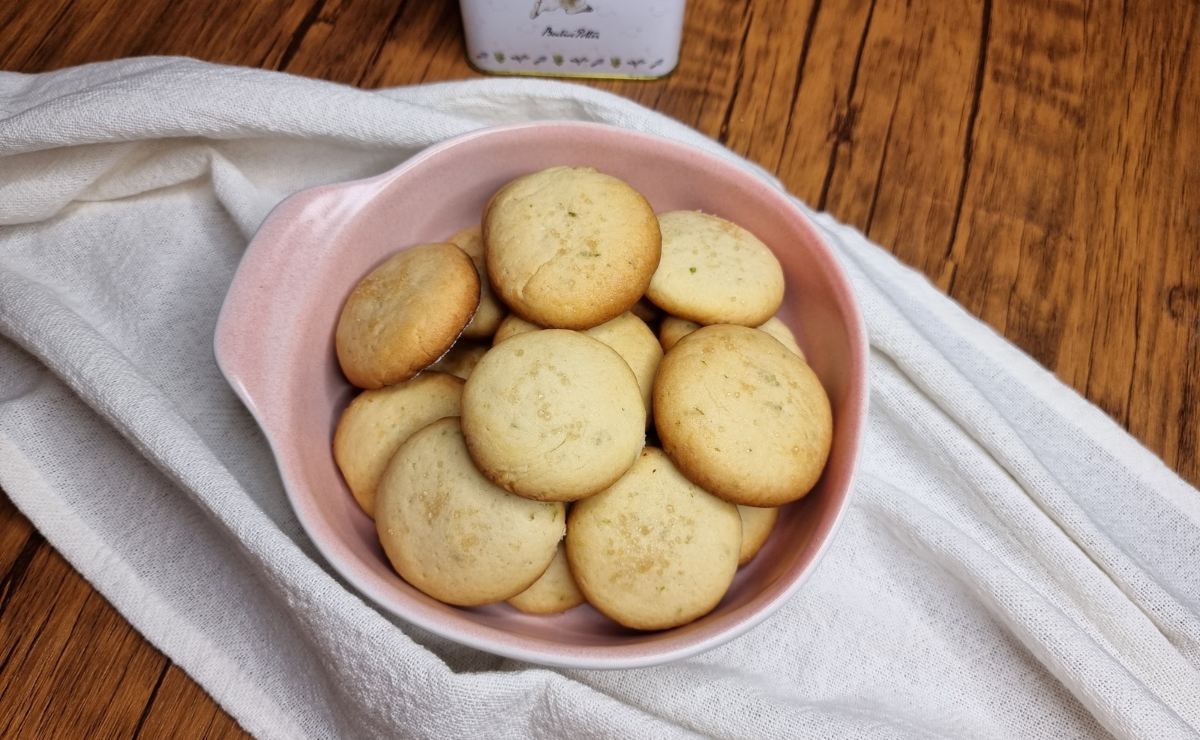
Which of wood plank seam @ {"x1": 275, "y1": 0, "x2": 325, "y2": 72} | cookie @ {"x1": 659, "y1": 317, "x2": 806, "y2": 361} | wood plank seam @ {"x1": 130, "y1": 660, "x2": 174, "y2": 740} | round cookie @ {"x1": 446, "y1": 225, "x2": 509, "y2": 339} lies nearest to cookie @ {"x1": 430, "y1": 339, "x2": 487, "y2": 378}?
round cookie @ {"x1": 446, "y1": 225, "x2": 509, "y2": 339}

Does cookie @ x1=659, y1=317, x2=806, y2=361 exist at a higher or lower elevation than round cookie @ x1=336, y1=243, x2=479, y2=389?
lower

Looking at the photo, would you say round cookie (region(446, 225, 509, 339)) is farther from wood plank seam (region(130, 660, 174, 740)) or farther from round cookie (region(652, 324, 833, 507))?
wood plank seam (region(130, 660, 174, 740))

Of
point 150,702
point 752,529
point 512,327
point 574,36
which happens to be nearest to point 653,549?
point 752,529

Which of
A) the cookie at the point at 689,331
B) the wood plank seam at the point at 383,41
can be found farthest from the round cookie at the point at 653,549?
the wood plank seam at the point at 383,41

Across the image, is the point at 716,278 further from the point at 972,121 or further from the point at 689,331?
the point at 972,121

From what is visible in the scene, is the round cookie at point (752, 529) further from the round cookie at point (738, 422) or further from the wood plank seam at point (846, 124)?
the wood plank seam at point (846, 124)

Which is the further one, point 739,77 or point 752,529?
point 739,77
